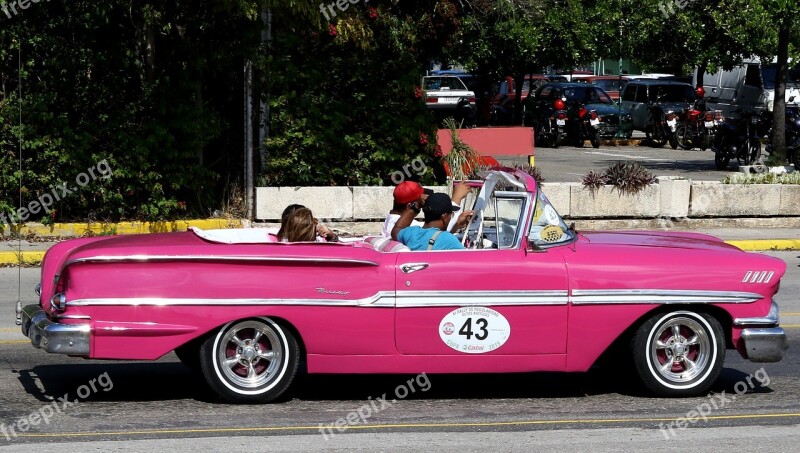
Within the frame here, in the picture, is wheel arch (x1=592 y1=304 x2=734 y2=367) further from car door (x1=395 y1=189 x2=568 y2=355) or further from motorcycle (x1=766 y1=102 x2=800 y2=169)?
motorcycle (x1=766 y1=102 x2=800 y2=169)

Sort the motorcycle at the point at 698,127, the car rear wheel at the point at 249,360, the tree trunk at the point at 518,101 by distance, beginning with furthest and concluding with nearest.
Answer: the tree trunk at the point at 518,101, the motorcycle at the point at 698,127, the car rear wheel at the point at 249,360

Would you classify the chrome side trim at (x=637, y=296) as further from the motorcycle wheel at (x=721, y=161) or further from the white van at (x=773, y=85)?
the white van at (x=773, y=85)

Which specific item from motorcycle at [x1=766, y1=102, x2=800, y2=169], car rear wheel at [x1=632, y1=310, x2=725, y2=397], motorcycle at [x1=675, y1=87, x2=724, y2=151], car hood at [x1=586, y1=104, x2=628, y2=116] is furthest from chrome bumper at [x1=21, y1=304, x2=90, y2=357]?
car hood at [x1=586, y1=104, x2=628, y2=116]

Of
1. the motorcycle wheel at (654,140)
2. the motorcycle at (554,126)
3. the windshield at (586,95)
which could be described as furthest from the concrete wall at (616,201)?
the windshield at (586,95)

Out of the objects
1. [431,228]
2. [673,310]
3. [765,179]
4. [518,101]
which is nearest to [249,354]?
[431,228]

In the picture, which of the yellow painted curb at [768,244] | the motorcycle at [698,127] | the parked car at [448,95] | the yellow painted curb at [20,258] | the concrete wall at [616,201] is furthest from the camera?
the parked car at [448,95]

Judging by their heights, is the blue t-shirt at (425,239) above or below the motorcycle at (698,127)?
below

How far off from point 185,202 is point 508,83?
2450 centimetres

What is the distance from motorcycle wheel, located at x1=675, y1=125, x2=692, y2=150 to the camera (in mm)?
32281

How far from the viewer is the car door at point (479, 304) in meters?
7.45

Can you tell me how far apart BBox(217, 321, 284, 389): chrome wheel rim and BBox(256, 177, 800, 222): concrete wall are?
9.28m

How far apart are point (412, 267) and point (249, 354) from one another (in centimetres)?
110

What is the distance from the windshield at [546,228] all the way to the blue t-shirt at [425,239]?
1.60 feet

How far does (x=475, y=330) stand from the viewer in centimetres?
750
